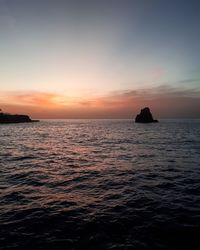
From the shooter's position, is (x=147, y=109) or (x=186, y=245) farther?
(x=147, y=109)

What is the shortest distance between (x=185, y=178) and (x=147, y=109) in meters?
174

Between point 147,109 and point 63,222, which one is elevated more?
point 147,109

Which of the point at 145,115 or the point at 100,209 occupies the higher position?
the point at 145,115

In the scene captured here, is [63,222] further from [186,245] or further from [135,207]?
[186,245]

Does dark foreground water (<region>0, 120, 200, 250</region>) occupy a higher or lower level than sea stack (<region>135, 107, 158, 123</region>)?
lower

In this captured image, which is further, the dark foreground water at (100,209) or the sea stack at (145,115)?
the sea stack at (145,115)

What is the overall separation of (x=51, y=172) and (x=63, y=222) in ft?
35.8

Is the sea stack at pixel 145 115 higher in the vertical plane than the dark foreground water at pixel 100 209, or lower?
higher

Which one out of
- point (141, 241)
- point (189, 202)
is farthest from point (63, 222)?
point (189, 202)

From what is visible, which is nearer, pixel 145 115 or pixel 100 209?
pixel 100 209

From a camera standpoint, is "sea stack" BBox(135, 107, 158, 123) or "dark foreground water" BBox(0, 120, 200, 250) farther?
"sea stack" BBox(135, 107, 158, 123)

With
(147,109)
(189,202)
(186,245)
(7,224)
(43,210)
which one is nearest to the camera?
(186,245)

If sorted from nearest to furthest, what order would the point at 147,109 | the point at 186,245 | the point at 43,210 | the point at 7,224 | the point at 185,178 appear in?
the point at 186,245
the point at 7,224
the point at 43,210
the point at 185,178
the point at 147,109

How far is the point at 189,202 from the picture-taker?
41.3 feet
